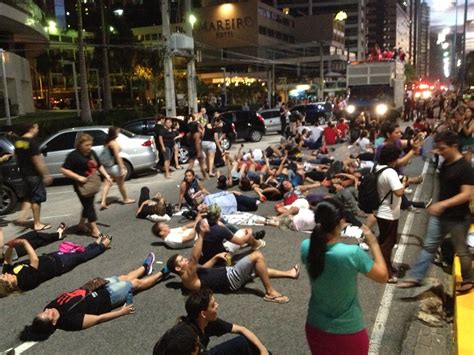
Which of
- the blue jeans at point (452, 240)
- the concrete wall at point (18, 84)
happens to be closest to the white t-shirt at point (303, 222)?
the blue jeans at point (452, 240)

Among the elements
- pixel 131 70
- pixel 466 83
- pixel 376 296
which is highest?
pixel 131 70

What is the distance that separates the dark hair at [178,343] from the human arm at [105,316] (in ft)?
7.91

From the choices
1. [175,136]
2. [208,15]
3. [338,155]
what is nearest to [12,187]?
[175,136]

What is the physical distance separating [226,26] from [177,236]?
270 feet

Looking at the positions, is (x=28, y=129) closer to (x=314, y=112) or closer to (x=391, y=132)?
(x=391, y=132)

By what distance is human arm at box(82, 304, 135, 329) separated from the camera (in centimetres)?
511

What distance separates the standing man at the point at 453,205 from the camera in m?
5.06

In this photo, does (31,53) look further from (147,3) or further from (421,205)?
(147,3)

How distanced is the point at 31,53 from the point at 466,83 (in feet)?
131

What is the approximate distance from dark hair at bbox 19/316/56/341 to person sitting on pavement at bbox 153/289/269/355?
1.86 m

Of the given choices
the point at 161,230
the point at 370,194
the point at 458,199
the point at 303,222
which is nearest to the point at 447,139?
the point at 458,199

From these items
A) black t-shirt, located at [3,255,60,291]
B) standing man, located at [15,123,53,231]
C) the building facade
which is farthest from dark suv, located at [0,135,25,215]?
the building facade

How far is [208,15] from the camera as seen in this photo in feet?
288

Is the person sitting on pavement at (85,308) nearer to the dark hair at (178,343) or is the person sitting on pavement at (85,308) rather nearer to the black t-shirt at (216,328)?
the black t-shirt at (216,328)
